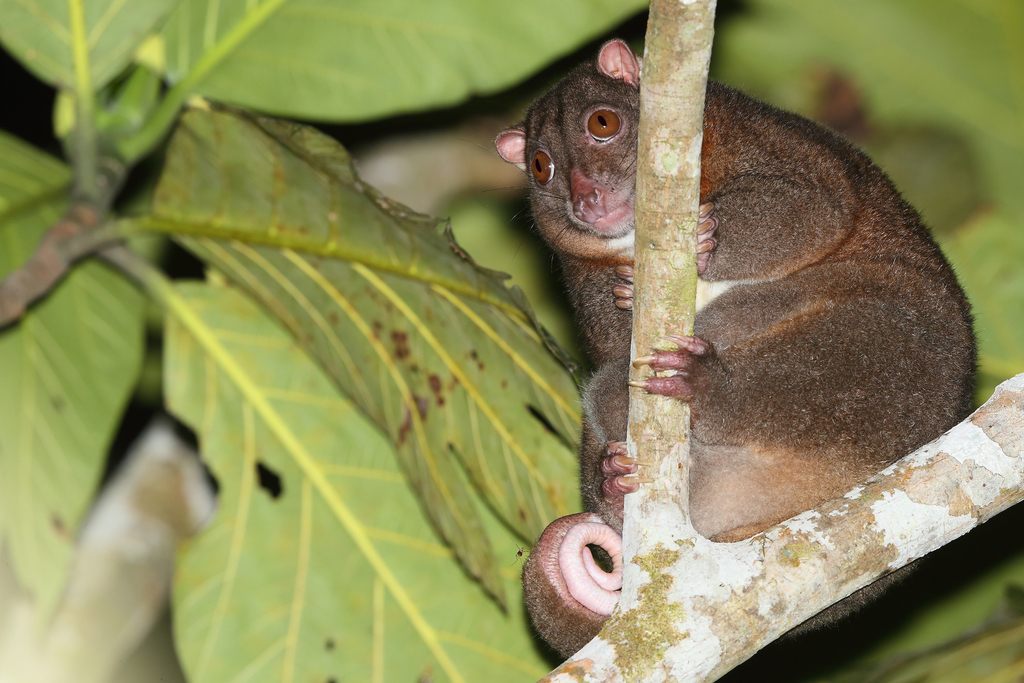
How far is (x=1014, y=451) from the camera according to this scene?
210cm

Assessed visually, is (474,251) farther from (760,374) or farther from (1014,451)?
(1014,451)

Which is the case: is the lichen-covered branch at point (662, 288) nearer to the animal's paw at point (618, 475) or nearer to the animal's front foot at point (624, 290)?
the animal's paw at point (618, 475)

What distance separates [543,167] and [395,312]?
664 millimetres

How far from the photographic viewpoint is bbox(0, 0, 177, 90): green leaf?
2.92m

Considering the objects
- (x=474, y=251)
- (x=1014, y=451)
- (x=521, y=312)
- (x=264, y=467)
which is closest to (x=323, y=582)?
(x=264, y=467)

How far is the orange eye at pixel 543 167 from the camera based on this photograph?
313cm

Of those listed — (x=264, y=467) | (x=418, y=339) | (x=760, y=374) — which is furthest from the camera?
(x=264, y=467)

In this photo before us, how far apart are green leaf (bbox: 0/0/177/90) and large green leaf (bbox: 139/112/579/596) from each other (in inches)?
12.9

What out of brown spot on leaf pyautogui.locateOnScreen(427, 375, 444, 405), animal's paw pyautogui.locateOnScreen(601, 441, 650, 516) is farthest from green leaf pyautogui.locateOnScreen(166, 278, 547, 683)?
animal's paw pyautogui.locateOnScreen(601, 441, 650, 516)

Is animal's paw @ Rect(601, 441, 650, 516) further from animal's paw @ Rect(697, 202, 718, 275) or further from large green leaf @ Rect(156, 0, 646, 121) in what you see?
large green leaf @ Rect(156, 0, 646, 121)

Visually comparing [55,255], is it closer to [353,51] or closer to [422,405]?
[353,51]

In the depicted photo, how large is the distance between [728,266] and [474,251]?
6.15 feet

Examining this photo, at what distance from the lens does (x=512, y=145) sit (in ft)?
11.0

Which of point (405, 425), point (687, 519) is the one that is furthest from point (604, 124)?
point (687, 519)
